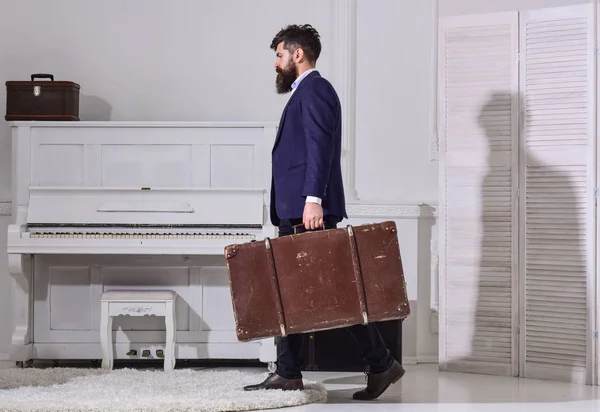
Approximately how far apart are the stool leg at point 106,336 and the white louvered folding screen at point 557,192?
2.07 meters

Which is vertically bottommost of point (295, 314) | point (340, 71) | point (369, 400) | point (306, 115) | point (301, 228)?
point (369, 400)

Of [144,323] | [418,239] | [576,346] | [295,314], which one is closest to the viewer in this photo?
[295,314]

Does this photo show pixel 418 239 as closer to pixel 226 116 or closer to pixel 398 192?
pixel 398 192

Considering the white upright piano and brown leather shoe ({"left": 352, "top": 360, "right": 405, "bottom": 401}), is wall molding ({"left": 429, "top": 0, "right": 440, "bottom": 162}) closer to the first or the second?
the white upright piano

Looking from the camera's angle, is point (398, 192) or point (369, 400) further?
point (398, 192)

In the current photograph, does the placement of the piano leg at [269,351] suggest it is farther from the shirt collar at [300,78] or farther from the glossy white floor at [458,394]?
the shirt collar at [300,78]

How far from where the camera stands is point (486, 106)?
459 cm

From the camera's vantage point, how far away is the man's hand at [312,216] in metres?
3.36

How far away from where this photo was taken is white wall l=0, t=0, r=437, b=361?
16.8ft

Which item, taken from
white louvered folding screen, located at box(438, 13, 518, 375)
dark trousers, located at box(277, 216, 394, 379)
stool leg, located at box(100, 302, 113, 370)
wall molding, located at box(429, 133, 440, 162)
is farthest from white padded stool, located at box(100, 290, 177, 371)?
wall molding, located at box(429, 133, 440, 162)

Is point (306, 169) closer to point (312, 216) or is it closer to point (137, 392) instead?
point (312, 216)

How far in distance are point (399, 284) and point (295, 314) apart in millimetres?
400

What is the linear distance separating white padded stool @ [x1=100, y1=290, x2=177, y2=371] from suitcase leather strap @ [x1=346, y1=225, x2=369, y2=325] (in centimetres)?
149

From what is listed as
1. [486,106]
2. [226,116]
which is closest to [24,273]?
[226,116]
